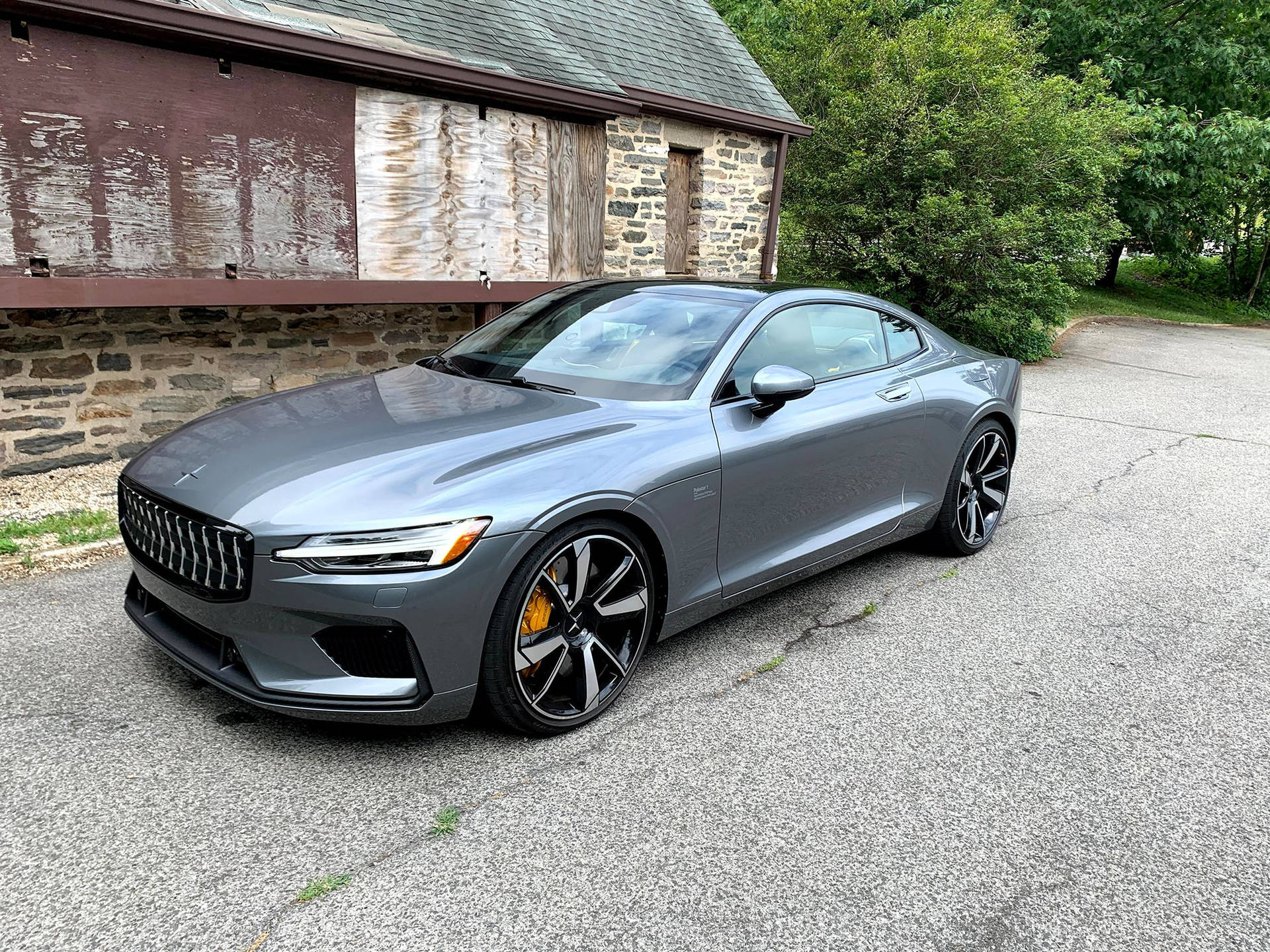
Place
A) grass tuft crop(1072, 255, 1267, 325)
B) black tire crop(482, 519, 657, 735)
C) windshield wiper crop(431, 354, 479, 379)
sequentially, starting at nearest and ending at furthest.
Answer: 1. black tire crop(482, 519, 657, 735)
2. windshield wiper crop(431, 354, 479, 379)
3. grass tuft crop(1072, 255, 1267, 325)

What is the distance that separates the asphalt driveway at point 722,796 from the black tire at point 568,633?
14 centimetres

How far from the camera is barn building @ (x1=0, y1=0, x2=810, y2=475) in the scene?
5785 millimetres

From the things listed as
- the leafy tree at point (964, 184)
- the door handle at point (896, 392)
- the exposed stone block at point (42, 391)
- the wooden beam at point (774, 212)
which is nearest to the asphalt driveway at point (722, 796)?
the door handle at point (896, 392)

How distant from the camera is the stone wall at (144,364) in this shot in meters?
6.24

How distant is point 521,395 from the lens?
3.75 metres

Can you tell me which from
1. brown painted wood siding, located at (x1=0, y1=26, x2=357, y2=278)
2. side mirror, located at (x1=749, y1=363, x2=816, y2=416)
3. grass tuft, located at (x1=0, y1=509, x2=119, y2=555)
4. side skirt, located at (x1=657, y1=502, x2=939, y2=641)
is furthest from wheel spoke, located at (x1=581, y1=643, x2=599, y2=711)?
brown painted wood siding, located at (x1=0, y1=26, x2=357, y2=278)

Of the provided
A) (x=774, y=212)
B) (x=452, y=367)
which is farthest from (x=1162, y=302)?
(x=452, y=367)

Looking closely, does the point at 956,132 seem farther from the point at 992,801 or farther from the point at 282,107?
the point at 992,801

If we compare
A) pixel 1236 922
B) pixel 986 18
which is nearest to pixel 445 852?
pixel 1236 922

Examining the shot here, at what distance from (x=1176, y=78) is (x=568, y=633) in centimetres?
2610

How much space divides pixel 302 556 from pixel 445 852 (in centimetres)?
94

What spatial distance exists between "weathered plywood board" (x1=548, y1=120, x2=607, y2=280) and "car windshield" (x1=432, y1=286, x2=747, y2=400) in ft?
13.9

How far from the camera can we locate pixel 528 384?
3.92 m

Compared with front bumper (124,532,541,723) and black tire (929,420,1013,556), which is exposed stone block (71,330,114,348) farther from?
black tire (929,420,1013,556)
